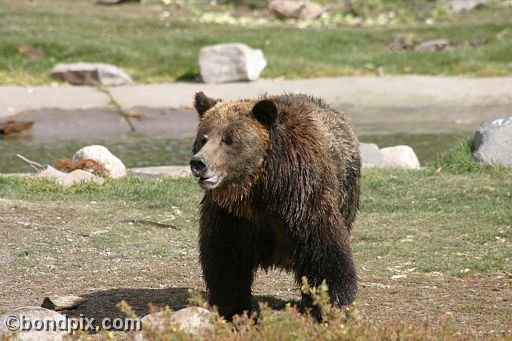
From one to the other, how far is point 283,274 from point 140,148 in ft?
26.4

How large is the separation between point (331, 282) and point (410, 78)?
13.8 metres

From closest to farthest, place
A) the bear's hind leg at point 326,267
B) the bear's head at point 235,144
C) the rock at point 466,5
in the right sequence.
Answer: the bear's head at point 235,144 < the bear's hind leg at point 326,267 < the rock at point 466,5

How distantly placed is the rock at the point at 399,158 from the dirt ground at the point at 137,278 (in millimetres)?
4401

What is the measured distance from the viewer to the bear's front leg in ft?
22.2

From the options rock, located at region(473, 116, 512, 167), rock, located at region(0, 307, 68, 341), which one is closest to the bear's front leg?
rock, located at region(0, 307, 68, 341)

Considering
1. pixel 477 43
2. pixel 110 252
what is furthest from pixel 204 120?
pixel 477 43

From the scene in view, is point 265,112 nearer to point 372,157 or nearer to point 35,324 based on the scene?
point 35,324

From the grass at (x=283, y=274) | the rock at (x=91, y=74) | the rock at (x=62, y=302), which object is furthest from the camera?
the rock at (x=91, y=74)

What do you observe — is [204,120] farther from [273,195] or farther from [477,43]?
[477,43]

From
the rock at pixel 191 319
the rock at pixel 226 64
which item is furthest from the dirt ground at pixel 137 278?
the rock at pixel 226 64

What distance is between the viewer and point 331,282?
6.63 m

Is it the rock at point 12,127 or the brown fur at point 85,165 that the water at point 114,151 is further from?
the brown fur at point 85,165

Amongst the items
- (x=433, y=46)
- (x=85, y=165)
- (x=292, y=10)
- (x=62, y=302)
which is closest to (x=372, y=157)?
(x=85, y=165)

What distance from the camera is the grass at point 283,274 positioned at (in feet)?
23.6
